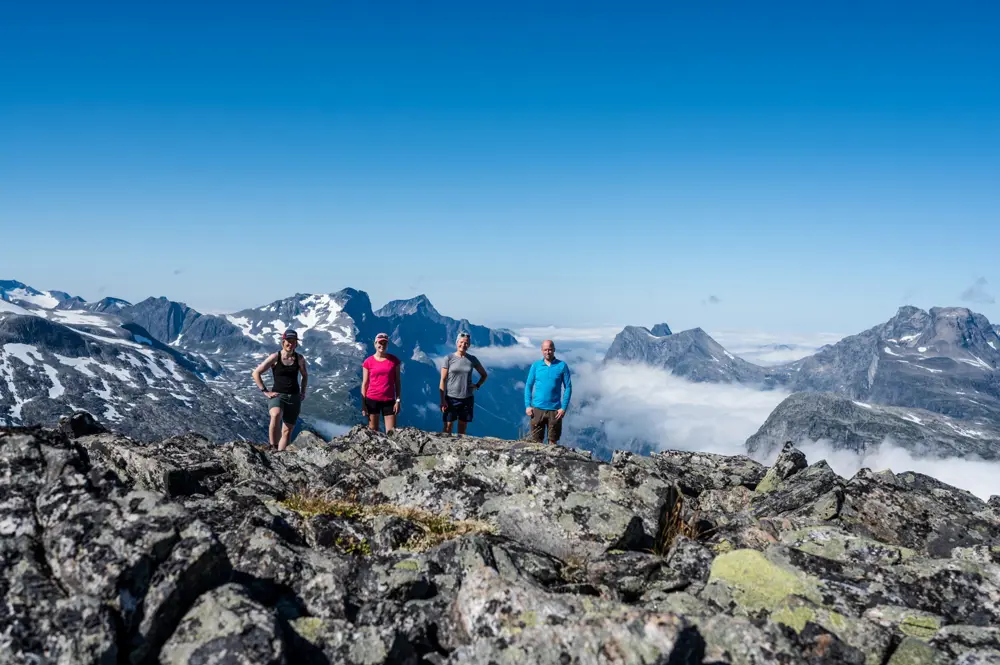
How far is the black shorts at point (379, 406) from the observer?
75.5ft

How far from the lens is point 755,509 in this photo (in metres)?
17.5

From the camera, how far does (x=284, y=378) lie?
21625 mm

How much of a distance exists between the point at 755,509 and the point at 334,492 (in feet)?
37.7

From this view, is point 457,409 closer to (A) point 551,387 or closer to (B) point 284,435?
(A) point 551,387

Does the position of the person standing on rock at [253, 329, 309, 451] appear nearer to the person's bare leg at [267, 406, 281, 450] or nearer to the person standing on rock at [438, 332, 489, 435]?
the person's bare leg at [267, 406, 281, 450]

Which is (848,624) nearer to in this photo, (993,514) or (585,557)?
(585,557)

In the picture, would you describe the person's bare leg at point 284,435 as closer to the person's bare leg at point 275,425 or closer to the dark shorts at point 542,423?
the person's bare leg at point 275,425

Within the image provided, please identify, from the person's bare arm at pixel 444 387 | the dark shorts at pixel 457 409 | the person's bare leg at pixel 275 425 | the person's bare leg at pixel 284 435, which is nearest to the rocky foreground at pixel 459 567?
the person's bare leg at pixel 284 435

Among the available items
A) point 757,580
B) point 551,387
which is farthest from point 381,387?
point 757,580

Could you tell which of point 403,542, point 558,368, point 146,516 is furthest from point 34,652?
point 558,368

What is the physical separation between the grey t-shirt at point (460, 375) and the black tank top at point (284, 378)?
18.6 ft

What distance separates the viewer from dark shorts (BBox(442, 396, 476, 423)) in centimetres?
2431

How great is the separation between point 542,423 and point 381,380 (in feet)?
20.9

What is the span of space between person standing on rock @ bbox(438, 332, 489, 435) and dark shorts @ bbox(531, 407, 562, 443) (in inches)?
96.4
